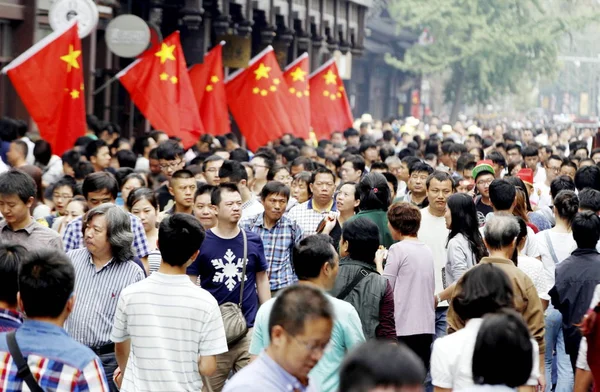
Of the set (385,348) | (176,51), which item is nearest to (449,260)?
(385,348)

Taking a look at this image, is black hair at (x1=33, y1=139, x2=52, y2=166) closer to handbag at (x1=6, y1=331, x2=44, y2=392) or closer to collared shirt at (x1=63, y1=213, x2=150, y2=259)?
collared shirt at (x1=63, y1=213, x2=150, y2=259)

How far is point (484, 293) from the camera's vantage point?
5.65m

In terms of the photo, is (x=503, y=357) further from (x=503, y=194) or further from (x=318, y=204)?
(x=318, y=204)

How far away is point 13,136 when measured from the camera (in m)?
13.7

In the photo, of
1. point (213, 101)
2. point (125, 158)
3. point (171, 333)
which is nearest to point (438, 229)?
point (171, 333)

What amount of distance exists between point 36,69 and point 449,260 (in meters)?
6.59

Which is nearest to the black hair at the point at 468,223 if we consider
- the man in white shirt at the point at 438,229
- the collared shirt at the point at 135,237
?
the man in white shirt at the point at 438,229

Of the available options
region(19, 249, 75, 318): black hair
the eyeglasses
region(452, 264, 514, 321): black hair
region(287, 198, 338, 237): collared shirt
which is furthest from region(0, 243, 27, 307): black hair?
the eyeglasses

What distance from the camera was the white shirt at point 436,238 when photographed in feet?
30.8

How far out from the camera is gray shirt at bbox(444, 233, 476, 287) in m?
8.41

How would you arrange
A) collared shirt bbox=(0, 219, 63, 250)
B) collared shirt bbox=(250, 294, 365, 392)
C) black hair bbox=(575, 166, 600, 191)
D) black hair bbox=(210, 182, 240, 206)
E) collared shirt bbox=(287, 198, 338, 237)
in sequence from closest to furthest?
collared shirt bbox=(250, 294, 365, 392), collared shirt bbox=(0, 219, 63, 250), black hair bbox=(210, 182, 240, 206), collared shirt bbox=(287, 198, 338, 237), black hair bbox=(575, 166, 600, 191)

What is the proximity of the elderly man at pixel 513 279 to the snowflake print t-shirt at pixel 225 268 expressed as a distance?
1.58 meters

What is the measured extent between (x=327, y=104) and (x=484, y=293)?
19471mm

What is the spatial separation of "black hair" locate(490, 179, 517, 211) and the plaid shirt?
1.40 m
